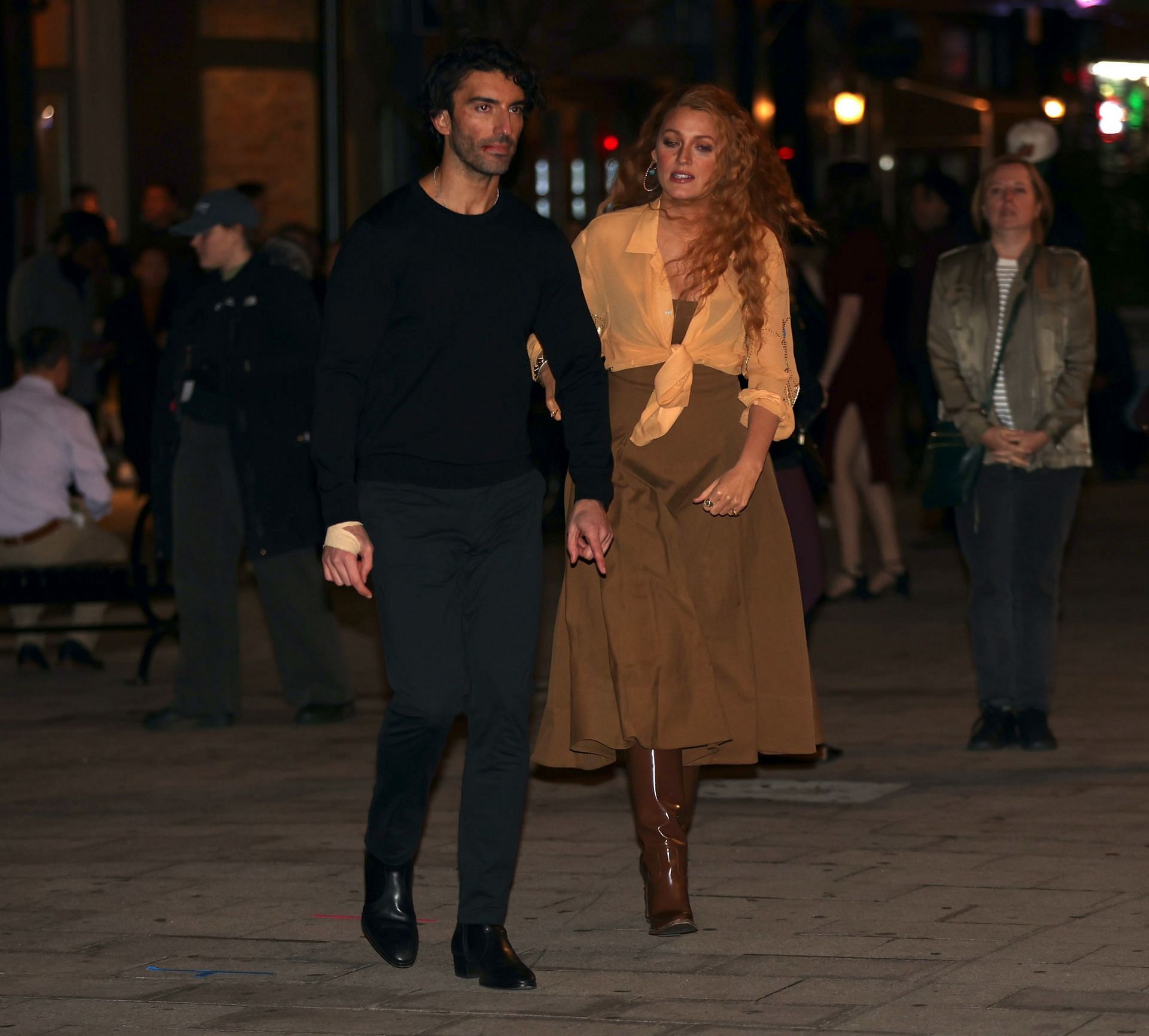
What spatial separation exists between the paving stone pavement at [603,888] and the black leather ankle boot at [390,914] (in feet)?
0.19

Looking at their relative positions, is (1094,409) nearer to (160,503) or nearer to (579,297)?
(160,503)

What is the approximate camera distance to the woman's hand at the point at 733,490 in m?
5.64

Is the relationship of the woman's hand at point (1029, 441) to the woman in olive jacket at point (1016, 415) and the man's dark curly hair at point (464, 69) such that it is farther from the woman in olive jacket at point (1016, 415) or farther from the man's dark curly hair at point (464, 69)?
the man's dark curly hair at point (464, 69)

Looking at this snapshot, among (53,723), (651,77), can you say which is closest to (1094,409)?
(53,723)

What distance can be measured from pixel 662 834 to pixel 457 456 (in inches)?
45.4

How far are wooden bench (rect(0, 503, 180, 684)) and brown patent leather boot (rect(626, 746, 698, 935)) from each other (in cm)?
440

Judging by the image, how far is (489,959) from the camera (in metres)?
5.26

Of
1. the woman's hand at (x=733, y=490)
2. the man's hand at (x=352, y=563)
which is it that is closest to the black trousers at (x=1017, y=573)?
the woman's hand at (x=733, y=490)

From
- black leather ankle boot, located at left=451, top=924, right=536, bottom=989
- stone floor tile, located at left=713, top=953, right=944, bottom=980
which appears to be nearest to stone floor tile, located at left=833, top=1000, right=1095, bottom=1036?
stone floor tile, located at left=713, top=953, right=944, bottom=980

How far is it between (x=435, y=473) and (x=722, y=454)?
86 cm

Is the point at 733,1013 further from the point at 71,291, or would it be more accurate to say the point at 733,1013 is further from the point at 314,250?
the point at 71,291

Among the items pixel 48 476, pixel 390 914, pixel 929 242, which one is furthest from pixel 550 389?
pixel 929 242

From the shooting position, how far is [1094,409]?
613 inches

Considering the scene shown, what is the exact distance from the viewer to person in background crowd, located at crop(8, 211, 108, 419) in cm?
1521
